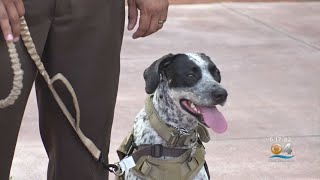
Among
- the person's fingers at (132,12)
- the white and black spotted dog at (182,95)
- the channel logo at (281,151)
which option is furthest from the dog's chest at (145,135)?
the channel logo at (281,151)

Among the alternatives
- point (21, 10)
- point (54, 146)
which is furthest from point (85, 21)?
point (54, 146)

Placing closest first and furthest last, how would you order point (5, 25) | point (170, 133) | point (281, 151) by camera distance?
point (5, 25) → point (170, 133) → point (281, 151)

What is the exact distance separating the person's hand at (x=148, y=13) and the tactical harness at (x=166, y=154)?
1026mm

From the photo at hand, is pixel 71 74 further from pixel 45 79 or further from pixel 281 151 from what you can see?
pixel 281 151

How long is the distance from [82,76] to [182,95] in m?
1.32

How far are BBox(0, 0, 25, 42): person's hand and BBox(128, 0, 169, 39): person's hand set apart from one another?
1.97 ft

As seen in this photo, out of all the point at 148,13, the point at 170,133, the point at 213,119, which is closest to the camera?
the point at 148,13

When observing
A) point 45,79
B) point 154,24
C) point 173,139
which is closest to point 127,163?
point 173,139

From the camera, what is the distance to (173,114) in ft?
13.0

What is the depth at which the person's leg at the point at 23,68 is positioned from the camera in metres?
2.52

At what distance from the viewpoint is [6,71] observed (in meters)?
2.52

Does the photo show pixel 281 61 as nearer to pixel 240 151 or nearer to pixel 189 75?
pixel 240 151

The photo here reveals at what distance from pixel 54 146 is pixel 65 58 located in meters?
0.42

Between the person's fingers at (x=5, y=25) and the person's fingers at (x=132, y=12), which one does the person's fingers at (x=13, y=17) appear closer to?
the person's fingers at (x=5, y=25)
